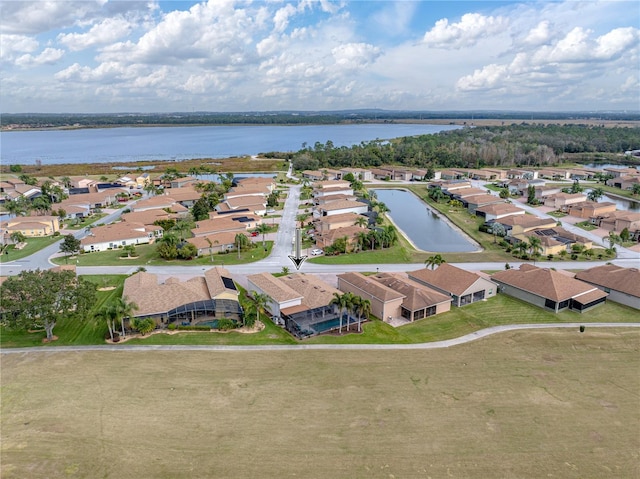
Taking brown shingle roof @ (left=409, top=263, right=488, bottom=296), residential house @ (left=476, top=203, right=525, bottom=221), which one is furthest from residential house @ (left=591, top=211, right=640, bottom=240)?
brown shingle roof @ (left=409, top=263, right=488, bottom=296)

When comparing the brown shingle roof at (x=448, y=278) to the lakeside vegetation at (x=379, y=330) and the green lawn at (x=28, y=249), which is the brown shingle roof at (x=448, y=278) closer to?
the lakeside vegetation at (x=379, y=330)

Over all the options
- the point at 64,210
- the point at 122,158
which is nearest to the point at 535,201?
the point at 64,210

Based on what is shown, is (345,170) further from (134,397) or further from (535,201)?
(134,397)

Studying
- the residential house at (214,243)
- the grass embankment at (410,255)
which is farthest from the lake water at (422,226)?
the residential house at (214,243)

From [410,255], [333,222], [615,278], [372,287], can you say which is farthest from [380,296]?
[333,222]

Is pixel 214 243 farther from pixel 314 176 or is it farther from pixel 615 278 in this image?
pixel 314 176

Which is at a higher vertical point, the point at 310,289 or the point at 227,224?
the point at 227,224
